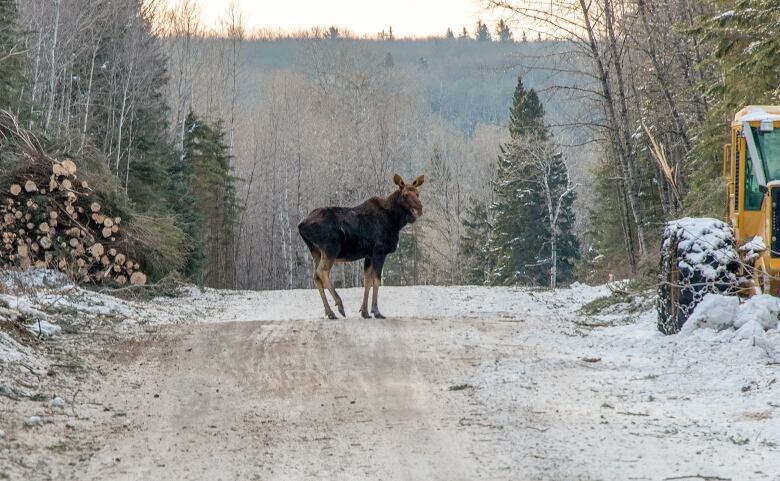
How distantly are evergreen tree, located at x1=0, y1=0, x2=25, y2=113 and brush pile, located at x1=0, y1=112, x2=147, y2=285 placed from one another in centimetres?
514

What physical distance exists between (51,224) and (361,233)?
6.02 meters

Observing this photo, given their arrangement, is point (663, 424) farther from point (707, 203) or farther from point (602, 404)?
point (707, 203)

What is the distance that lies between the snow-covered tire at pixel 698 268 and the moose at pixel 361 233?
436cm

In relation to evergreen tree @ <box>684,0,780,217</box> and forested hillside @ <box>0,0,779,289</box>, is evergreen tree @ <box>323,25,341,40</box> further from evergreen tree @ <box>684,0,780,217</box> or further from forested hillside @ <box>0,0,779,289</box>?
evergreen tree @ <box>684,0,780,217</box>

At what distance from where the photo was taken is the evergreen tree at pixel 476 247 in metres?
61.1

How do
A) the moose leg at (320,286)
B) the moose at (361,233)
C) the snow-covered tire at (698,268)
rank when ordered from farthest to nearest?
the moose leg at (320,286) → the moose at (361,233) → the snow-covered tire at (698,268)

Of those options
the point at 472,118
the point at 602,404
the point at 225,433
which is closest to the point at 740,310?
the point at 602,404

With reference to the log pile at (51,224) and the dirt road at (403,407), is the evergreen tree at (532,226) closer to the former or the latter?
the log pile at (51,224)

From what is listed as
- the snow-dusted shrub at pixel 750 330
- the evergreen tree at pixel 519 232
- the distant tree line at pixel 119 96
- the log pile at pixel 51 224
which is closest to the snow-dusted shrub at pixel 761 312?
the snow-dusted shrub at pixel 750 330

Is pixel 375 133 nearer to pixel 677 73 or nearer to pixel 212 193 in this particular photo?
pixel 212 193

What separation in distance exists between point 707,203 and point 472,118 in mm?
140034

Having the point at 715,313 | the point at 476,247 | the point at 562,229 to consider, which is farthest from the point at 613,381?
the point at 476,247

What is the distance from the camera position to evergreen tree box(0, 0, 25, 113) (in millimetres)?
21438

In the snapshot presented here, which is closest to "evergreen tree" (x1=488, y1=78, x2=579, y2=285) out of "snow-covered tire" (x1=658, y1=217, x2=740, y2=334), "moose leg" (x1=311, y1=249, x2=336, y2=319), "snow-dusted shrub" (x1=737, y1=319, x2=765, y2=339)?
Result: "moose leg" (x1=311, y1=249, x2=336, y2=319)
